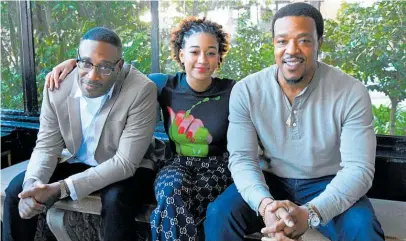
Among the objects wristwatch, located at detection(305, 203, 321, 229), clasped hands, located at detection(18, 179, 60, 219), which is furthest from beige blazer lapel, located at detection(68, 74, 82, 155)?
wristwatch, located at detection(305, 203, 321, 229)

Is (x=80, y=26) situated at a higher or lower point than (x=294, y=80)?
higher

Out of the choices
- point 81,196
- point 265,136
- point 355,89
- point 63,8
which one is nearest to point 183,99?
point 265,136

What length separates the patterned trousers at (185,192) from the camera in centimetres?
207

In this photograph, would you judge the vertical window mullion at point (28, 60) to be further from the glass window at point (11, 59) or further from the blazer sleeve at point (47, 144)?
the blazer sleeve at point (47, 144)

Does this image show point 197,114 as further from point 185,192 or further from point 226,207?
point 226,207

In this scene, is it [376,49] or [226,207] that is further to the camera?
[376,49]

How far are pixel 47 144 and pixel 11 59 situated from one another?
1.36 metres

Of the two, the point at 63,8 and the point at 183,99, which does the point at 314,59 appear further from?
the point at 63,8

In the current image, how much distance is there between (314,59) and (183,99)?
0.73m

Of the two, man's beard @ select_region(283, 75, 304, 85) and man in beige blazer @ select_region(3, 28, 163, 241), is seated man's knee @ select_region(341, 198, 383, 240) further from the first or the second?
man in beige blazer @ select_region(3, 28, 163, 241)

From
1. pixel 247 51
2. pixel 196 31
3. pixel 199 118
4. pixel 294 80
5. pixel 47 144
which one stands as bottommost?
pixel 47 144

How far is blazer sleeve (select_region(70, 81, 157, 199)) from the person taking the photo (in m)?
2.26

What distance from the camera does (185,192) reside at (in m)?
2.17

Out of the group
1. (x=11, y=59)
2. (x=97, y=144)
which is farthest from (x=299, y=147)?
(x=11, y=59)
